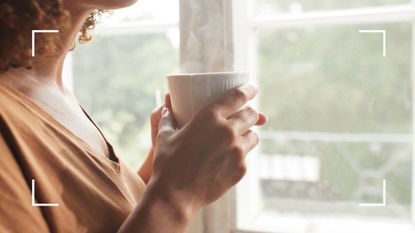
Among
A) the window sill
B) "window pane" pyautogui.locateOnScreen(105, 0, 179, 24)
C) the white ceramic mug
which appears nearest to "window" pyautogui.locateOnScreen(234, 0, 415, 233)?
the window sill

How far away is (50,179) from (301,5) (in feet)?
2.38

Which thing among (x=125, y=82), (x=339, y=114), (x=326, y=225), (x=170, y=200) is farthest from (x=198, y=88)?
(x=125, y=82)

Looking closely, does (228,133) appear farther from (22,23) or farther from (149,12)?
(149,12)

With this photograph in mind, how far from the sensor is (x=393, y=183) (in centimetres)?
110

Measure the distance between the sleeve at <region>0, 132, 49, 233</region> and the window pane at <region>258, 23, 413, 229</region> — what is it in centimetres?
66

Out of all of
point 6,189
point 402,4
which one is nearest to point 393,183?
point 402,4

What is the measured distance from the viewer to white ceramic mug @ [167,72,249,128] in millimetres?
609

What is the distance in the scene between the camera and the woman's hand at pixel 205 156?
61 cm

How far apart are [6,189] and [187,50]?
19.6 inches

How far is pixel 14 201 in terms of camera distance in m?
0.54

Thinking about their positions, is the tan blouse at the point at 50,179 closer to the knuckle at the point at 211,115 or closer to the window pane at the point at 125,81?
the knuckle at the point at 211,115

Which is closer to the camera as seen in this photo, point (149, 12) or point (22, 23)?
point (22, 23)

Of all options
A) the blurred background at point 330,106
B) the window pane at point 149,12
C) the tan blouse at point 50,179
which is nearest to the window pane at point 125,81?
the blurred background at point 330,106

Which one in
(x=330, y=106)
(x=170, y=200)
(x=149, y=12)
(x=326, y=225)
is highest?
(x=149, y=12)
